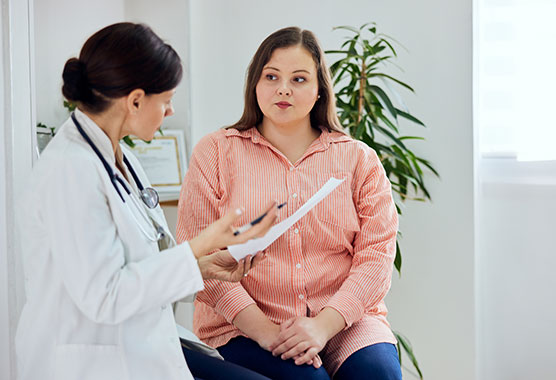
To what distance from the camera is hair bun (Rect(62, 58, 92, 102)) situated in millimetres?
1093

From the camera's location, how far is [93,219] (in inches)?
39.9

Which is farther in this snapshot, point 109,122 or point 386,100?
point 386,100

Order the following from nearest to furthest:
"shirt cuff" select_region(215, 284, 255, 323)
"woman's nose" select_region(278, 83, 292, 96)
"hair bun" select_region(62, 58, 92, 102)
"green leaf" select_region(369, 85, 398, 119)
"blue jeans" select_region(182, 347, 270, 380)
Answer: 1. "hair bun" select_region(62, 58, 92, 102)
2. "blue jeans" select_region(182, 347, 270, 380)
3. "shirt cuff" select_region(215, 284, 255, 323)
4. "woman's nose" select_region(278, 83, 292, 96)
5. "green leaf" select_region(369, 85, 398, 119)

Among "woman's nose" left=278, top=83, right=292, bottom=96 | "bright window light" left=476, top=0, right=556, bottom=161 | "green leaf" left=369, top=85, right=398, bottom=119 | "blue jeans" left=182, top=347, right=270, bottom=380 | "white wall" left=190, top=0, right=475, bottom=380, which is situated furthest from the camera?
"white wall" left=190, top=0, right=475, bottom=380

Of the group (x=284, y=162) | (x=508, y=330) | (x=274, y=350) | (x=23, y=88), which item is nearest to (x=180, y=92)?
(x=23, y=88)

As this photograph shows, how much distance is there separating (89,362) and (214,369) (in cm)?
33

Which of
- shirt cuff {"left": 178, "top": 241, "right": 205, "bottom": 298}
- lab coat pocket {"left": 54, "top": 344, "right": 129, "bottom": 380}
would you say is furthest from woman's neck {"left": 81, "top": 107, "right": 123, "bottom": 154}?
lab coat pocket {"left": 54, "top": 344, "right": 129, "bottom": 380}

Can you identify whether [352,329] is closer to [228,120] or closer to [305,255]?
[305,255]

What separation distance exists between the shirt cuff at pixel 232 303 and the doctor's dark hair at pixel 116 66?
24.1 inches

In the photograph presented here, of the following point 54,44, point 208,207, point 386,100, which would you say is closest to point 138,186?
point 208,207

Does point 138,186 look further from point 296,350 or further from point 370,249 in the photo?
point 370,249

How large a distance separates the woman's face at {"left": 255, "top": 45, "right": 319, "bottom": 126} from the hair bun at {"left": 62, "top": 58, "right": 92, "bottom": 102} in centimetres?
64

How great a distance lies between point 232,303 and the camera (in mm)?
1500

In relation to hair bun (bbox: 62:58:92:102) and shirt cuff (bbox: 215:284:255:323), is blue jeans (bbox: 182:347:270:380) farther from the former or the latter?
hair bun (bbox: 62:58:92:102)
